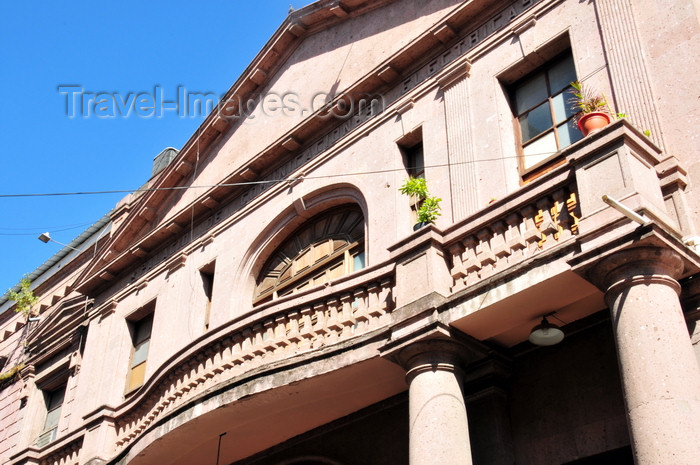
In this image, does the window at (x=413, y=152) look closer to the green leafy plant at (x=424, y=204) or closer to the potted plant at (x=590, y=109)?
the green leafy plant at (x=424, y=204)

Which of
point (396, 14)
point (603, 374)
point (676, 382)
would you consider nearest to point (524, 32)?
point (396, 14)

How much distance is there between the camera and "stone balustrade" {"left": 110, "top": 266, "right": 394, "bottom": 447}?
36.2 ft

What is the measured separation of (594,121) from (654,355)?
3203mm

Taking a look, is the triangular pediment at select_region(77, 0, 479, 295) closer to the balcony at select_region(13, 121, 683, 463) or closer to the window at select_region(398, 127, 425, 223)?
the window at select_region(398, 127, 425, 223)

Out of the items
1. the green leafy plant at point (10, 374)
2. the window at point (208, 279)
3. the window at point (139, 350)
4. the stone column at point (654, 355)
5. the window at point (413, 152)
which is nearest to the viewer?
the stone column at point (654, 355)

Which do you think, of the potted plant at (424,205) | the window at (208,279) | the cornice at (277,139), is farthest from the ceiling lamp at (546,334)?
the window at (208,279)

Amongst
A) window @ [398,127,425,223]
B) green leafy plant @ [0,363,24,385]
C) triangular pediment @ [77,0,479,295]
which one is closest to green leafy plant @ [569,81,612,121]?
window @ [398,127,425,223]

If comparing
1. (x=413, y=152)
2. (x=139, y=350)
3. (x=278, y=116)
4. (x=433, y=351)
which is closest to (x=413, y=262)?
(x=433, y=351)

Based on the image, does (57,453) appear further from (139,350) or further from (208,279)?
(208,279)

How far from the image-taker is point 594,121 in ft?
31.5

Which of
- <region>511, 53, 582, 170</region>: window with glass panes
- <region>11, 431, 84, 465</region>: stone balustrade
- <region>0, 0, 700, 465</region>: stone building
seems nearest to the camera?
<region>0, 0, 700, 465</region>: stone building

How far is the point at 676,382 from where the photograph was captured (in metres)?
7.34

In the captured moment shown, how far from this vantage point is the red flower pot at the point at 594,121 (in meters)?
9.56

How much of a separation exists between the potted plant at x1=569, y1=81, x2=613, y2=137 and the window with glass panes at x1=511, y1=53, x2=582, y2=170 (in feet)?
0.92
